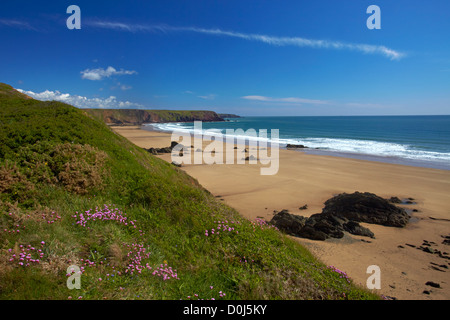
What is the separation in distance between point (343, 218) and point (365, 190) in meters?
7.45

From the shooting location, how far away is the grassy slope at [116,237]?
4125 mm

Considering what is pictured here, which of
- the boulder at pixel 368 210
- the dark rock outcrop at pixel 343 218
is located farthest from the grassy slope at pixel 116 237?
the boulder at pixel 368 210

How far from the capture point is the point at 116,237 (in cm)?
514

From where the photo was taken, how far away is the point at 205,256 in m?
5.08

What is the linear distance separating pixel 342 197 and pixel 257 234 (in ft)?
33.6

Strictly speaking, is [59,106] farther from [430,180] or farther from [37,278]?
[430,180]

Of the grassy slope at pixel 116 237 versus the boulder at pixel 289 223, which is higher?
the grassy slope at pixel 116 237

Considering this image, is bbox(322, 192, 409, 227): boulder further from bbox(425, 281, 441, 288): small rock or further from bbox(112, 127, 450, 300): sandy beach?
bbox(425, 281, 441, 288): small rock

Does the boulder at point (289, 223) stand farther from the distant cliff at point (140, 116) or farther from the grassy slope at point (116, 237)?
the distant cliff at point (140, 116)

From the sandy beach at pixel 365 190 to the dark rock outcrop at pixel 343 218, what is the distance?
41cm

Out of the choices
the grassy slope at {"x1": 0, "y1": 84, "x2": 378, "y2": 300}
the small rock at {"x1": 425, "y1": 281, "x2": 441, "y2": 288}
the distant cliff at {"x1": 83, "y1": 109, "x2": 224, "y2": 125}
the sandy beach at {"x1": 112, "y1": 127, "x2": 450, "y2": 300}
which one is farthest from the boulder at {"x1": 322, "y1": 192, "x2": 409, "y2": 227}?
the distant cliff at {"x1": 83, "y1": 109, "x2": 224, "y2": 125}

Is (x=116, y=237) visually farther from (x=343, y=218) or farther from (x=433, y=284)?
(x=343, y=218)

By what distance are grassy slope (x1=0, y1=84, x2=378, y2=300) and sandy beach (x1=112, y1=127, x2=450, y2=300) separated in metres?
3.82
